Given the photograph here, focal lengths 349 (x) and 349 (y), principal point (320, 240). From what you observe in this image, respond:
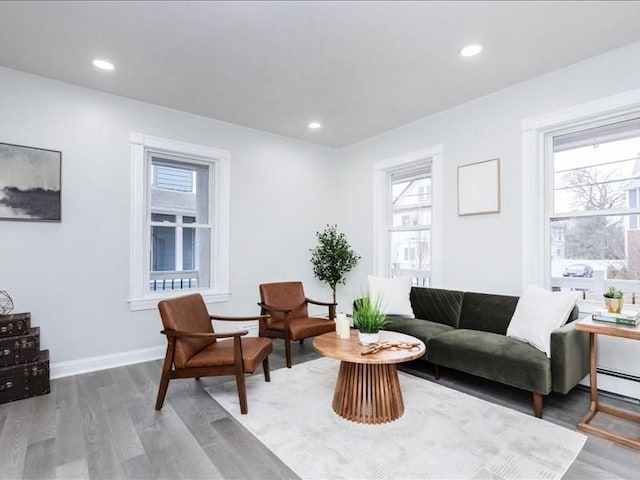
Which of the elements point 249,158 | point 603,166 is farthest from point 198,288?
point 603,166

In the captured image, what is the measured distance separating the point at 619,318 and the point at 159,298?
167 inches

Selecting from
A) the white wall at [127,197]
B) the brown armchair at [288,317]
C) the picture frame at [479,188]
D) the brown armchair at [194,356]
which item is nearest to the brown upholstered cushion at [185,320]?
the brown armchair at [194,356]

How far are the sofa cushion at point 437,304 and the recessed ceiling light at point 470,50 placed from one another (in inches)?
92.4

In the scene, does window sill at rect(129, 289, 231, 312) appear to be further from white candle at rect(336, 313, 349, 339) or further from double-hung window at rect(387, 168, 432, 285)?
double-hung window at rect(387, 168, 432, 285)

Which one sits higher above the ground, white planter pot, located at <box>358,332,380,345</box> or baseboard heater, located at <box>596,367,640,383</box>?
white planter pot, located at <box>358,332,380,345</box>

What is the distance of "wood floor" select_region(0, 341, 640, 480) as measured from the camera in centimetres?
196

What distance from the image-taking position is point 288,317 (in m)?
4.07

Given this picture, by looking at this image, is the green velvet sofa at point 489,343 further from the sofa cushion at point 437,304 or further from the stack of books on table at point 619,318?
the stack of books on table at point 619,318

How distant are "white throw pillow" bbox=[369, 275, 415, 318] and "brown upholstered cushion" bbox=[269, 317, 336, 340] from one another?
2.13 feet

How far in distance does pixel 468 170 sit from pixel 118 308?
4152 millimetres

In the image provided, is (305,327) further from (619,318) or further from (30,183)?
(30,183)

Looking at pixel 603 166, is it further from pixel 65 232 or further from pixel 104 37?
pixel 65 232

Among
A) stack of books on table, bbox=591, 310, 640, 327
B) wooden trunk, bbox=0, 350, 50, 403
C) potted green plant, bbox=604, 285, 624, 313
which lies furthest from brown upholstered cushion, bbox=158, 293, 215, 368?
potted green plant, bbox=604, 285, 624, 313

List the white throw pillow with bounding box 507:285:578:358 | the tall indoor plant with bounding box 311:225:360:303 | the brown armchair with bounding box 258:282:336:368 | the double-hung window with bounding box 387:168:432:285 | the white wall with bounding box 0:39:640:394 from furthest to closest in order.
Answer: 1. the tall indoor plant with bounding box 311:225:360:303
2. the double-hung window with bounding box 387:168:432:285
3. the brown armchair with bounding box 258:282:336:368
4. the white wall with bounding box 0:39:640:394
5. the white throw pillow with bounding box 507:285:578:358
